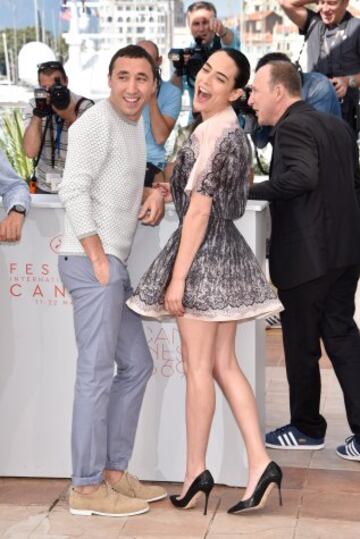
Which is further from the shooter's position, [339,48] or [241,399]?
[339,48]

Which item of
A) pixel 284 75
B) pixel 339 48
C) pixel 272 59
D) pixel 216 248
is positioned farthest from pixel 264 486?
pixel 339 48

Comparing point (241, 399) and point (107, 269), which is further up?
point (107, 269)

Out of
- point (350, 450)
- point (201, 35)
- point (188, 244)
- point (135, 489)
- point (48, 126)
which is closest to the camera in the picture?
point (188, 244)

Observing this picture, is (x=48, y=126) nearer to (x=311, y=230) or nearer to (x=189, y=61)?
(x=189, y=61)

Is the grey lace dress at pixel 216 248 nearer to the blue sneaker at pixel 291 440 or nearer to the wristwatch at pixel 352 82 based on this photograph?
the blue sneaker at pixel 291 440

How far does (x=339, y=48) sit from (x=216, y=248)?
9.00 ft

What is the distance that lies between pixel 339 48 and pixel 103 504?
317 cm

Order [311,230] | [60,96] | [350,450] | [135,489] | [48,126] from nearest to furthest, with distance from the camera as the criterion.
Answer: [135,489] < [311,230] < [350,450] < [60,96] < [48,126]

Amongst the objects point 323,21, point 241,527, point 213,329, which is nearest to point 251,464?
point 241,527

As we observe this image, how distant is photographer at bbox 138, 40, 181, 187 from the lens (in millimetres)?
5746

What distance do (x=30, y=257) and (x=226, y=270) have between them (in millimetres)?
758

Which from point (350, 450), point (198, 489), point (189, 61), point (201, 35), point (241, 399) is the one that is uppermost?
point (201, 35)

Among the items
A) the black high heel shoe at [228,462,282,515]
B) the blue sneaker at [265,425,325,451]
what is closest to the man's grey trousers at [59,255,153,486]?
the black high heel shoe at [228,462,282,515]

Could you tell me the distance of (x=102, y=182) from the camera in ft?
12.4
